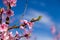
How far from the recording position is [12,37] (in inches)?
161

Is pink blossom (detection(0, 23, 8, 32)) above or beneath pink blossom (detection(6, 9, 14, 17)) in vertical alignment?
beneath

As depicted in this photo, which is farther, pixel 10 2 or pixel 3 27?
pixel 10 2

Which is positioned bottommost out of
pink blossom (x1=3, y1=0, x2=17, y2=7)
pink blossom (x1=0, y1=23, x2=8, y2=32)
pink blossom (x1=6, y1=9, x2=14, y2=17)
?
pink blossom (x1=0, y1=23, x2=8, y2=32)

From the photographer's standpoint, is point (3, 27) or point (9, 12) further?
point (9, 12)

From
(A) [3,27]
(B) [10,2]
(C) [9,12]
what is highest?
(B) [10,2]

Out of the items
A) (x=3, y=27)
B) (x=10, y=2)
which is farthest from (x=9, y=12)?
(x=3, y=27)

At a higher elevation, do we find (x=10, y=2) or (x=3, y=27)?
(x=10, y=2)

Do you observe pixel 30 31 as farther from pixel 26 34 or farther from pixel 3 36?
pixel 3 36

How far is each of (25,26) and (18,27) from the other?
14 cm

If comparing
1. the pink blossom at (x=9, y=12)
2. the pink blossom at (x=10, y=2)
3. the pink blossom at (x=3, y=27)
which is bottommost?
the pink blossom at (x=3, y=27)

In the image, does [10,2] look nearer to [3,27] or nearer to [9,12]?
[9,12]

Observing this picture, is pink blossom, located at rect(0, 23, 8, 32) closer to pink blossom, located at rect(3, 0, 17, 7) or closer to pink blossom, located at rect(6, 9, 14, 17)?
pink blossom, located at rect(6, 9, 14, 17)

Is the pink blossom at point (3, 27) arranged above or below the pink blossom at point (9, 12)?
below

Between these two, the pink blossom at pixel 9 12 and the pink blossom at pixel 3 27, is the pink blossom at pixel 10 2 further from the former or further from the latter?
the pink blossom at pixel 3 27
